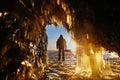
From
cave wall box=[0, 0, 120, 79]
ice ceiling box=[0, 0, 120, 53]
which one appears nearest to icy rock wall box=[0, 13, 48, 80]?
cave wall box=[0, 0, 120, 79]

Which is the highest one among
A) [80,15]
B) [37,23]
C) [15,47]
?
[80,15]

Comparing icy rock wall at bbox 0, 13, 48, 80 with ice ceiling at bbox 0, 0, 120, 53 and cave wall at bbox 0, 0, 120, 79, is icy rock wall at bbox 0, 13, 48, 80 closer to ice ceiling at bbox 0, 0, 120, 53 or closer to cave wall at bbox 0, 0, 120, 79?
cave wall at bbox 0, 0, 120, 79

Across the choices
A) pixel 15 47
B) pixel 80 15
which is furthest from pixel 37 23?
pixel 15 47

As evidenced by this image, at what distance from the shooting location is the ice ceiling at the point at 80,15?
8746 mm

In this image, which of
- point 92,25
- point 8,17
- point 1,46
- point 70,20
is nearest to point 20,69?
point 1,46

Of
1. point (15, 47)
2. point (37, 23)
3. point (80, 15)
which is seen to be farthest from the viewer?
point (37, 23)

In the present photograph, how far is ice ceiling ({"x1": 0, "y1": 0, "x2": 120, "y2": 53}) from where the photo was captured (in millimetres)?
8746

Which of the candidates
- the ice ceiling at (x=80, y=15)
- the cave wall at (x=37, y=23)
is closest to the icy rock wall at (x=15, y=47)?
the cave wall at (x=37, y=23)

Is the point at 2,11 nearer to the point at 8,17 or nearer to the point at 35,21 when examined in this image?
the point at 8,17

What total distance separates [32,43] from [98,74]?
4345 millimetres

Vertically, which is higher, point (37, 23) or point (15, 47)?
point (37, 23)

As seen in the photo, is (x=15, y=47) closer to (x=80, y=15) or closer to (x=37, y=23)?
(x=37, y=23)

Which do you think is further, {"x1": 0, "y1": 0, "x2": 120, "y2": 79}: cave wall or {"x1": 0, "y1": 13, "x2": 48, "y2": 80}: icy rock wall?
{"x1": 0, "y1": 13, "x2": 48, "y2": 80}: icy rock wall

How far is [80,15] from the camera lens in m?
11.3
